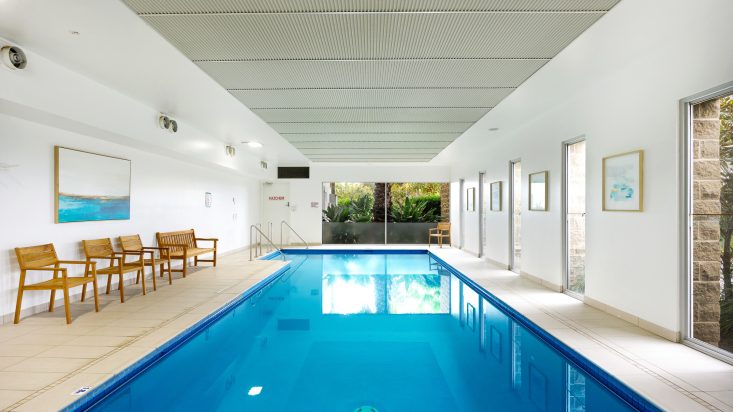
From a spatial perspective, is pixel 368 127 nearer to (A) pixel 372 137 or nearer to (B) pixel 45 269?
(A) pixel 372 137

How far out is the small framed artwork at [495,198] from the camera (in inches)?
352

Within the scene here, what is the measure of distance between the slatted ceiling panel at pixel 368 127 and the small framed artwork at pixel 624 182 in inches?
97.1

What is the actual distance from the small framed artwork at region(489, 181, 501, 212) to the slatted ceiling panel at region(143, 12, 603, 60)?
5242mm

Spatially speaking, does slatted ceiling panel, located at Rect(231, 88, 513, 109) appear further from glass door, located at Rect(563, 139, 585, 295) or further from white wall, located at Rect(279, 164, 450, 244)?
white wall, located at Rect(279, 164, 450, 244)

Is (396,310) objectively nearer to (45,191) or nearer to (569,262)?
(569,262)

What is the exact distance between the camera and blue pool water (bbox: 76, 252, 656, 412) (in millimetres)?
3170

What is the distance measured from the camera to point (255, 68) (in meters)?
4.24

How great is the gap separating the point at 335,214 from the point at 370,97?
30.2ft

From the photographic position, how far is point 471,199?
1127cm

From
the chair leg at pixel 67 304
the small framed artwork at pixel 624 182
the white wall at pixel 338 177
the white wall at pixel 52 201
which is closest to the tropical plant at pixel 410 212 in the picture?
the white wall at pixel 338 177

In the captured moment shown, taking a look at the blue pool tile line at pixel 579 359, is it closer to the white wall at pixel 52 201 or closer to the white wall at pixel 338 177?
the white wall at pixel 52 201

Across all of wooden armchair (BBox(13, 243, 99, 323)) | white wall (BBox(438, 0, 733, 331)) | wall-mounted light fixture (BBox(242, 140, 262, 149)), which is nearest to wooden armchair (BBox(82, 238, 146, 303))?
wooden armchair (BBox(13, 243, 99, 323))

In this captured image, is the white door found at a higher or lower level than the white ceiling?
lower

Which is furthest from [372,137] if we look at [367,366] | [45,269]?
[45,269]
